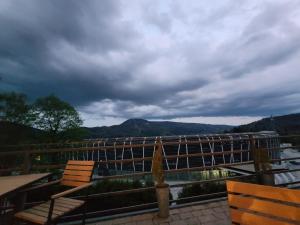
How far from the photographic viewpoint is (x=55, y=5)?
8281 millimetres

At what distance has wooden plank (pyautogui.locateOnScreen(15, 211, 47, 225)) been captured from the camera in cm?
274

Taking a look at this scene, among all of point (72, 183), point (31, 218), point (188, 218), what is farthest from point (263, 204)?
point (72, 183)

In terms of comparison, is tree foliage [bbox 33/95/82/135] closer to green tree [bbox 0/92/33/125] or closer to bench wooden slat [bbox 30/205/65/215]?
green tree [bbox 0/92/33/125]

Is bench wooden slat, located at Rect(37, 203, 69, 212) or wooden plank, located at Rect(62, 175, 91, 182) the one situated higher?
wooden plank, located at Rect(62, 175, 91, 182)

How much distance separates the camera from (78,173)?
3750 mm

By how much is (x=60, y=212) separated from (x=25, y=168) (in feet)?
5.58

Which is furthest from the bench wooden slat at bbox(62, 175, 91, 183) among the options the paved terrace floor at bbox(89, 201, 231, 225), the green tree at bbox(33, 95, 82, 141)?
the green tree at bbox(33, 95, 82, 141)

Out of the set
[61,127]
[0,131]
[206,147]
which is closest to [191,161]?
[206,147]

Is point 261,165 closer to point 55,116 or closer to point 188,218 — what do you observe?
point 188,218

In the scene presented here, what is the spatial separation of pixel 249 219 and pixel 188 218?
8.69 feet

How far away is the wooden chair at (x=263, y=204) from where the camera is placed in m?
1.48

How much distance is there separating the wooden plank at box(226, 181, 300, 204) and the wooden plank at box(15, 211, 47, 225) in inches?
84.1

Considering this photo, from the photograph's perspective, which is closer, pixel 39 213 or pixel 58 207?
pixel 39 213

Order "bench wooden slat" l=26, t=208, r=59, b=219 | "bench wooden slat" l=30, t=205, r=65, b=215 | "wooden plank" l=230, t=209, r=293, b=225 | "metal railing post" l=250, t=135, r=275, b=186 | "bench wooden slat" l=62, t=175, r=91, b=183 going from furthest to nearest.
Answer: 1. "metal railing post" l=250, t=135, r=275, b=186
2. "bench wooden slat" l=62, t=175, r=91, b=183
3. "bench wooden slat" l=30, t=205, r=65, b=215
4. "bench wooden slat" l=26, t=208, r=59, b=219
5. "wooden plank" l=230, t=209, r=293, b=225
